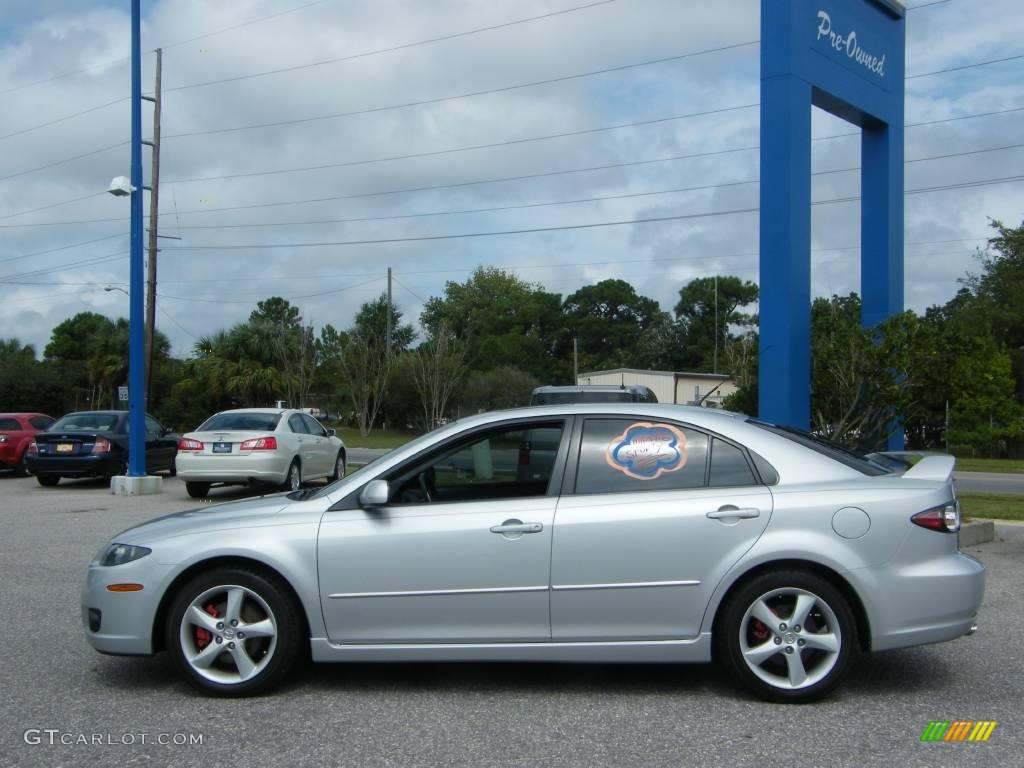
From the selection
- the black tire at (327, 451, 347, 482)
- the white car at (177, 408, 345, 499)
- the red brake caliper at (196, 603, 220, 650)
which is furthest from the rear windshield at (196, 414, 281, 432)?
the red brake caliper at (196, 603, 220, 650)

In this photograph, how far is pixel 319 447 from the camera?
1758cm

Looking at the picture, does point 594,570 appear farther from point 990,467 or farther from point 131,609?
point 990,467

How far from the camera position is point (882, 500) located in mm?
5031

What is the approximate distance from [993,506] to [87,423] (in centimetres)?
1607

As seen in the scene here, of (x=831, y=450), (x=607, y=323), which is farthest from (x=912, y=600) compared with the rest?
(x=607, y=323)

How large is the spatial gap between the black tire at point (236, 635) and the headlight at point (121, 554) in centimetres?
31

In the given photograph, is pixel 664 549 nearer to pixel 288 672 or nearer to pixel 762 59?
pixel 288 672

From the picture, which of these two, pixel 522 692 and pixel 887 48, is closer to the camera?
pixel 522 692

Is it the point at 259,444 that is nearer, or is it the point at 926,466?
the point at 926,466

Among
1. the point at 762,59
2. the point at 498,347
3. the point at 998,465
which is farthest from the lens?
the point at 498,347

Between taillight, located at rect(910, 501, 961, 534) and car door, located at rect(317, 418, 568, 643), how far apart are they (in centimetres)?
181

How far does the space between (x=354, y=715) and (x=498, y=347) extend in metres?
66.7

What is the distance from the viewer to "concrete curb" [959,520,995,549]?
10.4 m

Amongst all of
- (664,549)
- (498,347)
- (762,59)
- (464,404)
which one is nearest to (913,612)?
(664,549)
